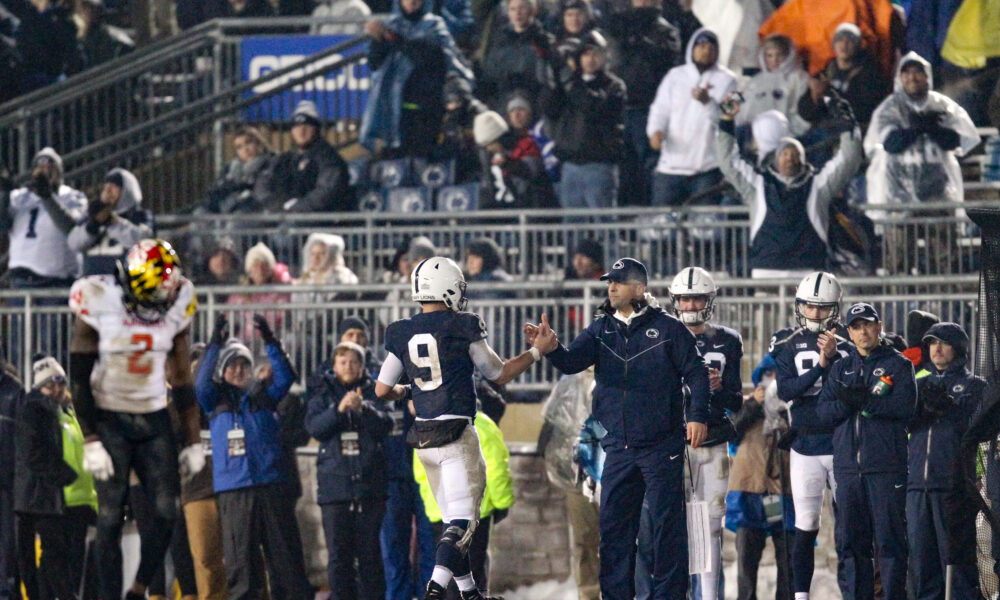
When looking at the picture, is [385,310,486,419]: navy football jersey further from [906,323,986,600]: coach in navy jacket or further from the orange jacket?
the orange jacket

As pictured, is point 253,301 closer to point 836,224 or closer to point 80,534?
point 80,534

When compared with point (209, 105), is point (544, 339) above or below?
below

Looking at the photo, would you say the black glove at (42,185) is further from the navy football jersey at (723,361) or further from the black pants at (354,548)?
the navy football jersey at (723,361)

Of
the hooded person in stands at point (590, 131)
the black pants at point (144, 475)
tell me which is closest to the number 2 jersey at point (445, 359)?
the black pants at point (144, 475)

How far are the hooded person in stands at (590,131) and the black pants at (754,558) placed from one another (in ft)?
17.0

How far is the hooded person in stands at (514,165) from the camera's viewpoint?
20109 millimetres

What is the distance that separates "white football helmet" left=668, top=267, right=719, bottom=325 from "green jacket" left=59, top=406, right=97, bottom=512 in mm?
4949

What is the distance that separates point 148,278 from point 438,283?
191 centimetres

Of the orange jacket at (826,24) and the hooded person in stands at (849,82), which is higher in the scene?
the orange jacket at (826,24)

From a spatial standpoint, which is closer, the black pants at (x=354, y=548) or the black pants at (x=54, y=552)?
the black pants at (x=354, y=548)

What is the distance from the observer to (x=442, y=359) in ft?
43.0

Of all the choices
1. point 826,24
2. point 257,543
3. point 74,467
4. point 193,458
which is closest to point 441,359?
point 193,458

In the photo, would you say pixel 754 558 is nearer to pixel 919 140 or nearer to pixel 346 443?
pixel 346 443

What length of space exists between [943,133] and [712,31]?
9.36ft
